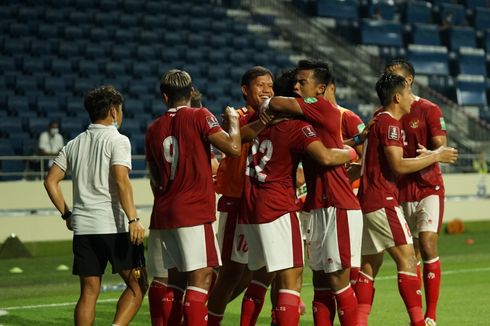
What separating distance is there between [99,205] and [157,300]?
82 centimetres

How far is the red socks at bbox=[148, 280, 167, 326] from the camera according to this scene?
7.88m

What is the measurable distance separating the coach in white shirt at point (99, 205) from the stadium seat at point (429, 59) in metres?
22.5

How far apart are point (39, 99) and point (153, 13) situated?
5603mm

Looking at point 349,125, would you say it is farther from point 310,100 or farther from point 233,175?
point 310,100

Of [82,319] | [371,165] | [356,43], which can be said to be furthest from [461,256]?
[356,43]

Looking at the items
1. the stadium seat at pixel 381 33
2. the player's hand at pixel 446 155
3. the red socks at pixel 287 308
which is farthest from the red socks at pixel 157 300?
the stadium seat at pixel 381 33

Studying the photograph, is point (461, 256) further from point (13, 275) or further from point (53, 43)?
point (53, 43)

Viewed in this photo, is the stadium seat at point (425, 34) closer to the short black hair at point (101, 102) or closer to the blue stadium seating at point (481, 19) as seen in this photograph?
the blue stadium seating at point (481, 19)

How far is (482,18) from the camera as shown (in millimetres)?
33125

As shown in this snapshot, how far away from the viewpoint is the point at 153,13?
26797 millimetres

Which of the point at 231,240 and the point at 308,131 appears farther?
the point at 231,240

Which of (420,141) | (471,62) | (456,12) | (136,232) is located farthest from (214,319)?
(456,12)

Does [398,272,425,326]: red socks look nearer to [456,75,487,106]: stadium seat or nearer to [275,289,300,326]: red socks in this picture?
[275,289,300,326]: red socks

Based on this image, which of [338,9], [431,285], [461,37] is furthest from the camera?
[461,37]
